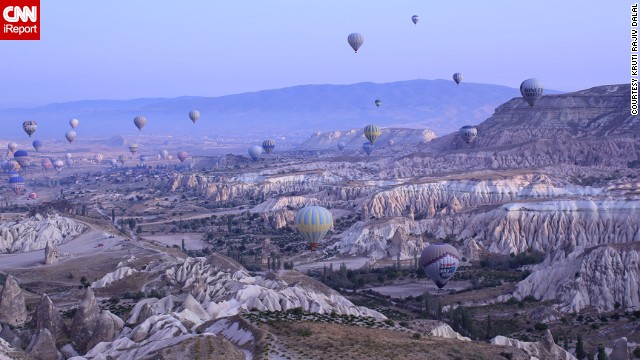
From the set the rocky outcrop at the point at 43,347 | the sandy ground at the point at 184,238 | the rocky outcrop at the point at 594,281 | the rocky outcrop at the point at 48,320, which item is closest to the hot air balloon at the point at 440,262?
the rocky outcrop at the point at 594,281

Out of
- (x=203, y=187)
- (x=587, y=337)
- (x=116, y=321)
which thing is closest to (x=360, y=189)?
(x=203, y=187)

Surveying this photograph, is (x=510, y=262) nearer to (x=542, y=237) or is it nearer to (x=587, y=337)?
(x=542, y=237)

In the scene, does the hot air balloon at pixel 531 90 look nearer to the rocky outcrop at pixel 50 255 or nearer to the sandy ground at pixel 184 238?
the sandy ground at pixel 184 238

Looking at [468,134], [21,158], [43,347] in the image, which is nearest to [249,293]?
[43,347]

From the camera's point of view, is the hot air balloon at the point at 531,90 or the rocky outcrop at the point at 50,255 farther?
the hot air balloon at the point at 531,90

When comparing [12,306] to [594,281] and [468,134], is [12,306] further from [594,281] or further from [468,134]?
[468,134]

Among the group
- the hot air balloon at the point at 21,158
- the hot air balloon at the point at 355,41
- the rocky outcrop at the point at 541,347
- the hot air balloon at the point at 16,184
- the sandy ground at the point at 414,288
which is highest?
the hot air balloon at the point at 355,41

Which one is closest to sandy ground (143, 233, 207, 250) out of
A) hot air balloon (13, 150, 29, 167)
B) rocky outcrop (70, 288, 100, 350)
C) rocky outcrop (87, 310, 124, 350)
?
rocky outcrop (70, 288, 100, 350)
